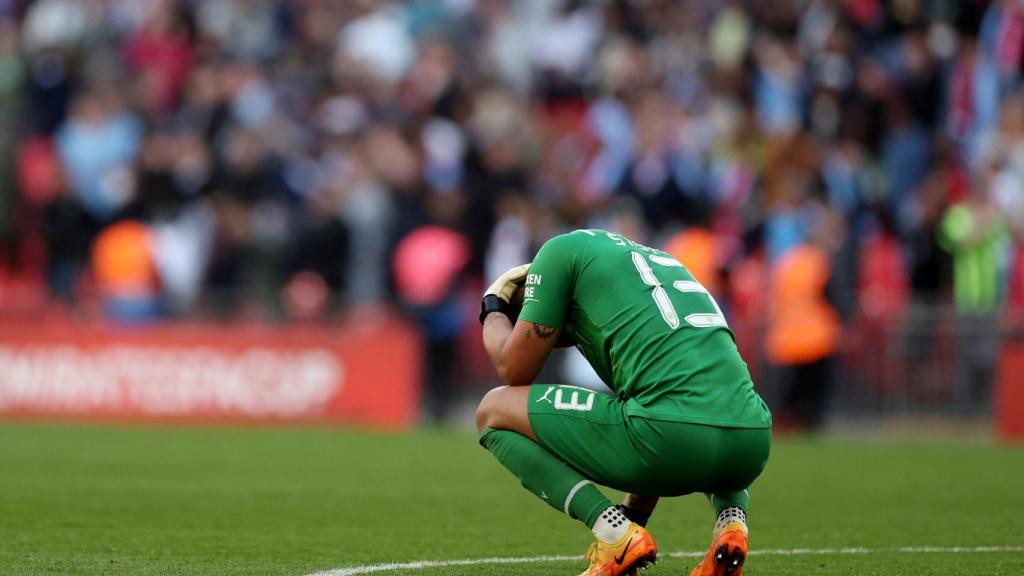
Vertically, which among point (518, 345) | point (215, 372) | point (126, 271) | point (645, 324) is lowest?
point (215, 372)

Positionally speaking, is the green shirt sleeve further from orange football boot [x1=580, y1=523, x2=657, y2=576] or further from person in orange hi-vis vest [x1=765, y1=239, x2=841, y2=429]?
person in orange hi-vis vest [x1=765, y1=239, x2=841, y2=429]

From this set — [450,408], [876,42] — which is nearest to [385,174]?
[450,408]

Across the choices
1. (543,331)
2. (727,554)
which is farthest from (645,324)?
(727,554)

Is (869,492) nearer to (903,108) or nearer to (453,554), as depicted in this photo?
(453,554)

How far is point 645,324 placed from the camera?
650cm

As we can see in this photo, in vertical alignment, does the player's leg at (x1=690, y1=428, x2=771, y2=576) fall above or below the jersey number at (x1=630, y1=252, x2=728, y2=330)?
below

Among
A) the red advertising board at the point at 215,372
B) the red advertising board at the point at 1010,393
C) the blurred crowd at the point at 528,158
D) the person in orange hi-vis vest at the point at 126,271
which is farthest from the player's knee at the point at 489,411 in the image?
the person in orange hi-vis vest at the point at 126,271

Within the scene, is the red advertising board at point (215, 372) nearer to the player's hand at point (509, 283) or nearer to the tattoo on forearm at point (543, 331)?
the player's hand at point (509, 283)

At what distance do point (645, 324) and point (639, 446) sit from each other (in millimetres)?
478

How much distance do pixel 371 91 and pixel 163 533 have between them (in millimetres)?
13381

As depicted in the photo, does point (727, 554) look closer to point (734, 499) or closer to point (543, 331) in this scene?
point (734, 499)

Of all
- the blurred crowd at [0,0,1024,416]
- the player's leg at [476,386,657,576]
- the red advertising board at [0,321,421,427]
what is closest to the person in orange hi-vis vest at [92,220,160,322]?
the blurred crowd at [0,0,1024,416]

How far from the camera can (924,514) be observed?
9.95 meters

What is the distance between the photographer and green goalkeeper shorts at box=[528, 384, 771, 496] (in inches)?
252
